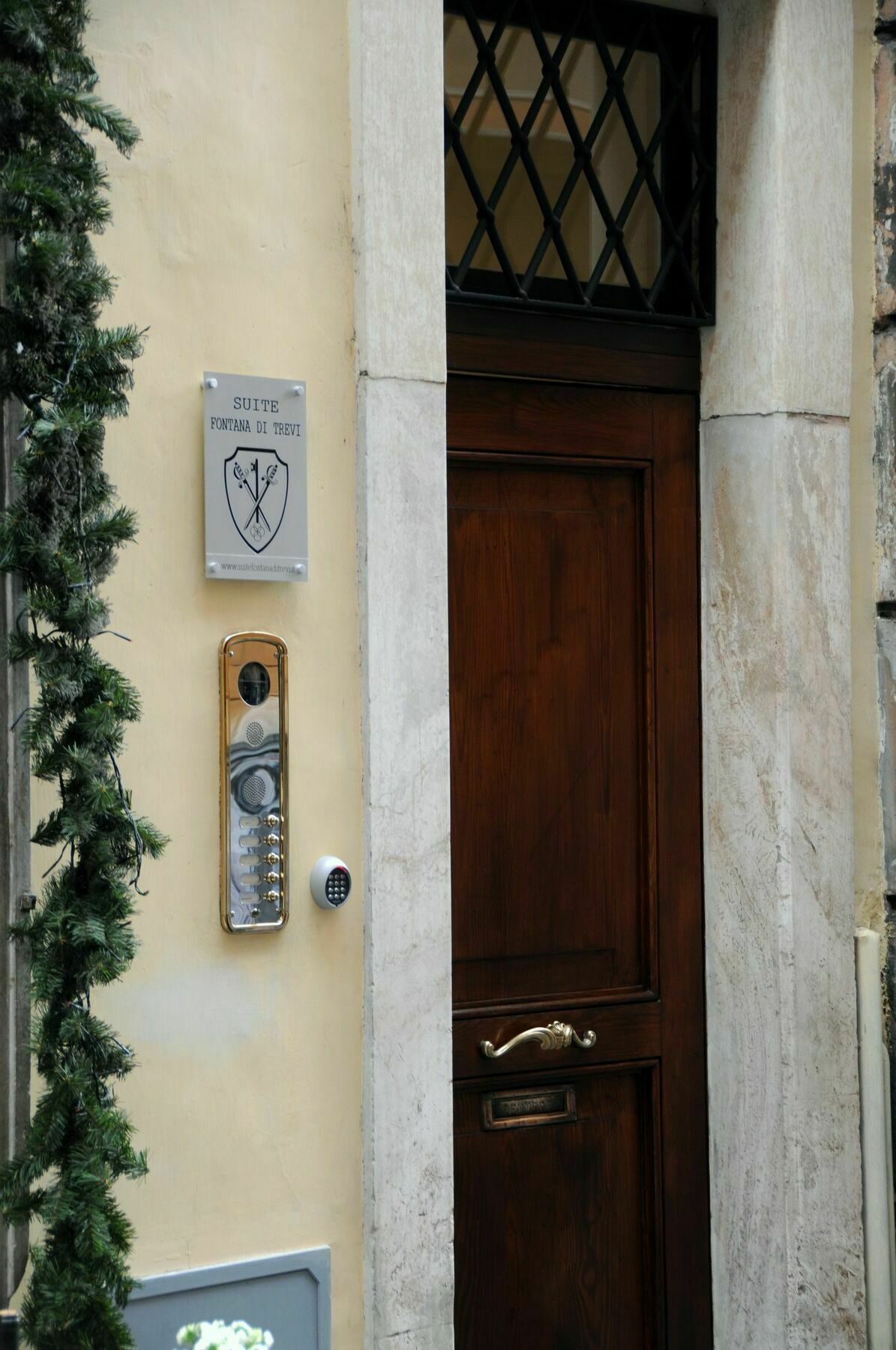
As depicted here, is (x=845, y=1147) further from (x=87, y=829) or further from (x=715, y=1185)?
(x=87, y=829)

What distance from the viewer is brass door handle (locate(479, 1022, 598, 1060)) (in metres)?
3.48

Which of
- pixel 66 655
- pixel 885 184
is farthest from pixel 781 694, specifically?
pixel 66 655

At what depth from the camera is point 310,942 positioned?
3127mm

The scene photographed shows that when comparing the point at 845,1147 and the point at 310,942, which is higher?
the point at 310,942

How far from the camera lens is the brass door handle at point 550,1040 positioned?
3.48 m

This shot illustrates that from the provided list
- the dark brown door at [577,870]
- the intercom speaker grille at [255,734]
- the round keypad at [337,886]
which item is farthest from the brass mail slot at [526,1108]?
the intercom speaker grille at [255,734]

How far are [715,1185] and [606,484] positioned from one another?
1769 millimetres

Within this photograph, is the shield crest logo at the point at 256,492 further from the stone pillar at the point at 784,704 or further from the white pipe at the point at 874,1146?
the white pipe at the point at 874,1146

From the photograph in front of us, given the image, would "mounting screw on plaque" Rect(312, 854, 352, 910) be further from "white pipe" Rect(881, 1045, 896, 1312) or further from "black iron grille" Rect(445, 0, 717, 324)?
"white pipe" Rect(881, 1045, 896, 1312)

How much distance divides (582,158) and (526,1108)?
228 cm

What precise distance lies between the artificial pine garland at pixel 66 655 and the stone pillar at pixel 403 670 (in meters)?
0.85

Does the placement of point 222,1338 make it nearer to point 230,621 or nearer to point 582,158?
point 230,621

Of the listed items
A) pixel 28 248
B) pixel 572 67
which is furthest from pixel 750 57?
pixel 28 248

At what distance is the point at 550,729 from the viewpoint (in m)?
3.63
